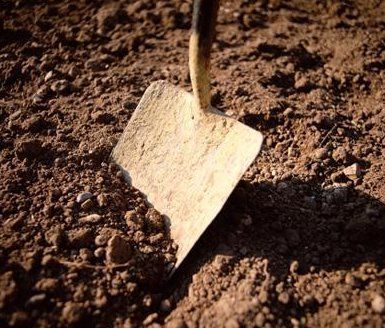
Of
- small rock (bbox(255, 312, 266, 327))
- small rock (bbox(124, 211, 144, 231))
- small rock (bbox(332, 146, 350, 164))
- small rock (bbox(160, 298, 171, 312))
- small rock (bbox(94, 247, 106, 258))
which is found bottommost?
small rock (bbox(160, 298, 171, 312))

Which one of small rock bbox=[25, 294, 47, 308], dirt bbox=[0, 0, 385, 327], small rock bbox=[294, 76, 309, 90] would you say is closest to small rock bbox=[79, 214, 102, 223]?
dirt bbox=[0, 0, 385, 327]

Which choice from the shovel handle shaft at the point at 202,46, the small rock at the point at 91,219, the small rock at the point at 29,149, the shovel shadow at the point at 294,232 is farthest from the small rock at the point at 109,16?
the shovel shadow at the point at 294,232

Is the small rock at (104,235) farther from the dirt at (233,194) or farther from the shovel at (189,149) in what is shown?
the shovel at (189,149)

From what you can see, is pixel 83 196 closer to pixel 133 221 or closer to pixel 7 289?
pixel 133 221

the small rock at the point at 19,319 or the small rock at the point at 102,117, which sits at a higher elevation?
the small rock at the point at 102,117

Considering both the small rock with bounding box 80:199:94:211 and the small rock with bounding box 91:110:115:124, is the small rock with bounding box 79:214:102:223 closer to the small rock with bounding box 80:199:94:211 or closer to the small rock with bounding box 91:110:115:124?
the small rock with bounding box 80:199:94:211

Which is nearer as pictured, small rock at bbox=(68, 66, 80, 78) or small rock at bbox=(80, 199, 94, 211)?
small rock at bbox=(80, 199, 94, 211)

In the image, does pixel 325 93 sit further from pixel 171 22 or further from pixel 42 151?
pixel 42 151
